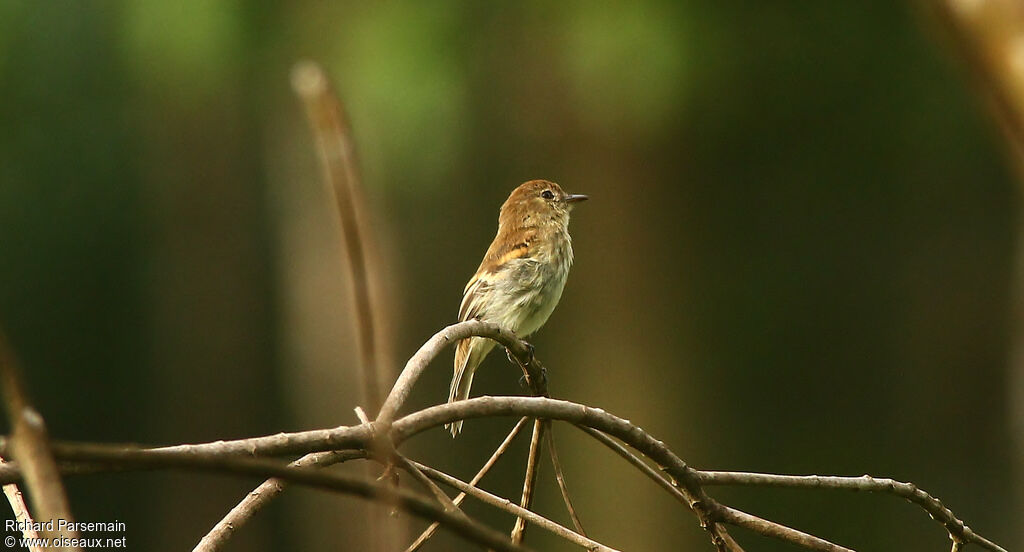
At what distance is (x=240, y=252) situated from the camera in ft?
45.7

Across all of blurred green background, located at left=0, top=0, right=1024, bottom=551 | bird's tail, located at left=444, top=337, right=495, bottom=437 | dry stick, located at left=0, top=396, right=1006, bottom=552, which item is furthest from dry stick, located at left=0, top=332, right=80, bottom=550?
blurred green background, located at left=0, top=0, right=1024, bottom=551

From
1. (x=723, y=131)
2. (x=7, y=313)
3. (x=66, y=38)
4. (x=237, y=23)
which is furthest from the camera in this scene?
(x=66, y=38)

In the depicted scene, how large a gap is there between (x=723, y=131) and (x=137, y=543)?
24.2ft

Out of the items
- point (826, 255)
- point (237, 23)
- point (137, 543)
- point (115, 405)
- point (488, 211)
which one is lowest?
point (137, 543)

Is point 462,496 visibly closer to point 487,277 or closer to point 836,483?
point 836,483

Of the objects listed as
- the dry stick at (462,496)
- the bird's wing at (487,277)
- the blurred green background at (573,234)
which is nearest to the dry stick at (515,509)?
the dry stick at (462,496)

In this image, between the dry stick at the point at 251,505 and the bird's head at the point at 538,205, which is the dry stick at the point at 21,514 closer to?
the dry stick at the point at 251,505

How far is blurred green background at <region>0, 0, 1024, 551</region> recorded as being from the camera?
9586mm

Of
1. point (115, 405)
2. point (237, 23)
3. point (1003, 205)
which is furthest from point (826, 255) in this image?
point (115, 405)

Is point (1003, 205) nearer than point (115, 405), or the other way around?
point (1003, 205)

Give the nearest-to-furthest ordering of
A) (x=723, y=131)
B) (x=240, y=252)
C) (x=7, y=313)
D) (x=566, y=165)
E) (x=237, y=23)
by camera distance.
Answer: (x=237, y=23) < (x=566, y=165) < (x=723, y=131) < (x=7, y=313) < (x=240, y=252)

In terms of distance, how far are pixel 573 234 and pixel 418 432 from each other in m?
8.85

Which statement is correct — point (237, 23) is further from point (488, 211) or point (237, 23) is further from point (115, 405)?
point (115, 405)

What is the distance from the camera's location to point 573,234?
34.2 feet
